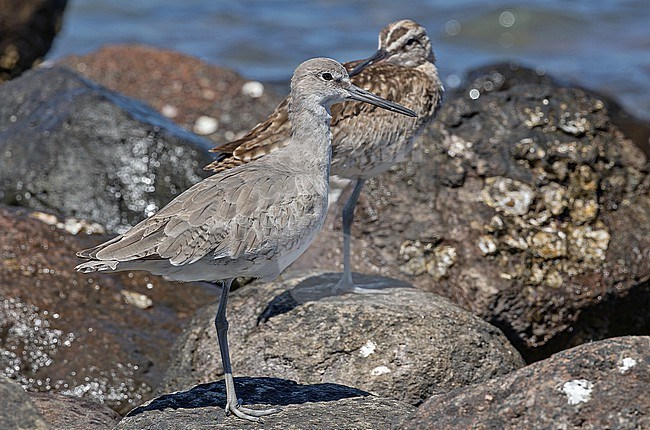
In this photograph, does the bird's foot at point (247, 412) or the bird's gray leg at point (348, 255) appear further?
the bird's gray leg at point (348, 255)

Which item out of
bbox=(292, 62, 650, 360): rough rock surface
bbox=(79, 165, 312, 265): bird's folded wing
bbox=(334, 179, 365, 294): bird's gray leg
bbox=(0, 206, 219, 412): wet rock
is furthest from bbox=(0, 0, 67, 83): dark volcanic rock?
bbox=(79, 165, 312, 265): bird's folded wing

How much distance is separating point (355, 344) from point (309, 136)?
3.77ft

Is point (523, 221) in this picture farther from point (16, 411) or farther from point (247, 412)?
point (16, 411)

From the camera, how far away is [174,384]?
604 cm

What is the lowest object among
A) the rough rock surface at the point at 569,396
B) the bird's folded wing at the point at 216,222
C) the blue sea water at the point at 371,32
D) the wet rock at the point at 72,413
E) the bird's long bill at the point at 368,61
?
the blue sea water at the point at 371,32

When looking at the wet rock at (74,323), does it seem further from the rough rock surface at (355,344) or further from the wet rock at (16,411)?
the wet rock at (16,411)

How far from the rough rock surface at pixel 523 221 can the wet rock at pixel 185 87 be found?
4.32 meters

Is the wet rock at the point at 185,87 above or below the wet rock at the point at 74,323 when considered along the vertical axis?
below

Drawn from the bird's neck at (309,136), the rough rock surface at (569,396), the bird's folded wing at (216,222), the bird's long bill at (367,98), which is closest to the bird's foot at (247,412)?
the bird's folded wing at (216,222)

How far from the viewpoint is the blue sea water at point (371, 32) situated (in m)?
16.9

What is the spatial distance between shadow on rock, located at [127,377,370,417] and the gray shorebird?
0.71 ft

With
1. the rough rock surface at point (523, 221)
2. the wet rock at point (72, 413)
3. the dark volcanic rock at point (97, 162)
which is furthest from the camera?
the dark volcanic rock at point (97, 162)

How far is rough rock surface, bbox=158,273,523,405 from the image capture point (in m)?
5.65

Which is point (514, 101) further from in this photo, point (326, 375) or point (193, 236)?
point (193, 236)
